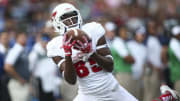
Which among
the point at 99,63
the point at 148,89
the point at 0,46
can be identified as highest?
the point at 99,63

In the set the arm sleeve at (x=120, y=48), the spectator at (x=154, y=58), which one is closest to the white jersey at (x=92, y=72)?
the arm sleeve at (x=120, y=48)

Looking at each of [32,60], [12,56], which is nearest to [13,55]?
[12,56]

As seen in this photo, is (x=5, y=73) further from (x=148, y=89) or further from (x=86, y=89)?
(x=86, y=89)

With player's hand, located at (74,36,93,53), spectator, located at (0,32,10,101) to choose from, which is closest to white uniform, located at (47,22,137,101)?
player's hand, located at (74,36,93,53)

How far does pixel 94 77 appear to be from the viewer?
178 inches

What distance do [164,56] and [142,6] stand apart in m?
6.36

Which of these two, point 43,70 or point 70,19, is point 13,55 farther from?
point 70,19

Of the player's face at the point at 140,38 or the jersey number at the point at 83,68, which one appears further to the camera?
the player's face at the point at 140,38

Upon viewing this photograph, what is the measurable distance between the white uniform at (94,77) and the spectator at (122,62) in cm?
425

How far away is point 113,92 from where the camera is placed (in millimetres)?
4574

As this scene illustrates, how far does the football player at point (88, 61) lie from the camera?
441 centimetres

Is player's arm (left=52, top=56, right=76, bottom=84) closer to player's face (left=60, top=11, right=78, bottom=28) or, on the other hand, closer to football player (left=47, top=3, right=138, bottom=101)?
football player (left=47, top=3, right=138, bottom=101)

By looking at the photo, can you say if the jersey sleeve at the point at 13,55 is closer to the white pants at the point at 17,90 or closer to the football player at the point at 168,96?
the white pants at the point at 17,90

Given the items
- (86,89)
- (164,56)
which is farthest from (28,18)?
(86,89)
